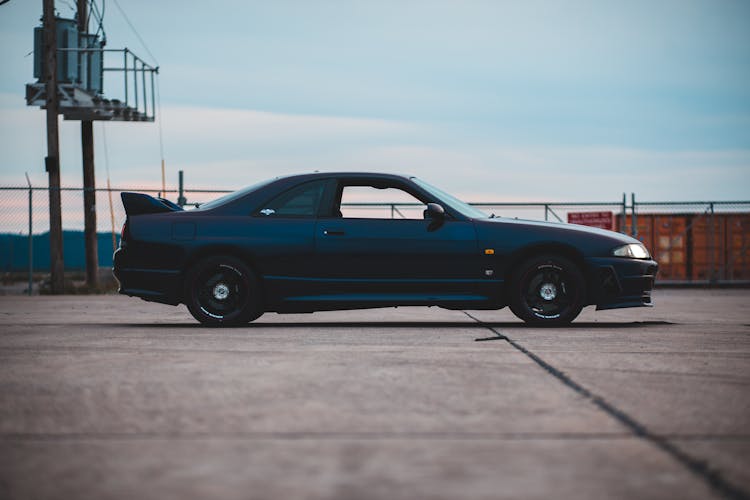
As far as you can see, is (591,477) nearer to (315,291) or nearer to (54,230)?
(315,291)

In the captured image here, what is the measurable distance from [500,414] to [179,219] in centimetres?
571

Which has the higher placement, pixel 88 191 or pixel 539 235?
pixel 88 191

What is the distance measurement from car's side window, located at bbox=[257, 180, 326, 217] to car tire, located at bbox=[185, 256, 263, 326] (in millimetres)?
613

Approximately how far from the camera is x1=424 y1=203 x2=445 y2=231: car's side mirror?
947cm

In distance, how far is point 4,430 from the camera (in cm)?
430

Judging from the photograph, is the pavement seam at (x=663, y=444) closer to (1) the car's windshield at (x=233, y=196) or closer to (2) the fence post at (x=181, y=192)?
(1) the car's windshield at (x=233, y=196)

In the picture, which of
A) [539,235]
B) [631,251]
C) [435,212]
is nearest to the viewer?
[435,212]

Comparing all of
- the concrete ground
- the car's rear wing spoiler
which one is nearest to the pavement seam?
the concrete ground

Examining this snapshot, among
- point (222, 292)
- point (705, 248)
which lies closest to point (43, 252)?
point (705, 248)

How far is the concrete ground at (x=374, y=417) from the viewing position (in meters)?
3.38

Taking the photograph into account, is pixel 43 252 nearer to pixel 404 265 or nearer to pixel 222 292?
pixel 222 292

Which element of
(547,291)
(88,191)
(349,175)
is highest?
(88,191)

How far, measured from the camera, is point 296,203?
973cm

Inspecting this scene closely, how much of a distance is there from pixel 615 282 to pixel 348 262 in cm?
264
